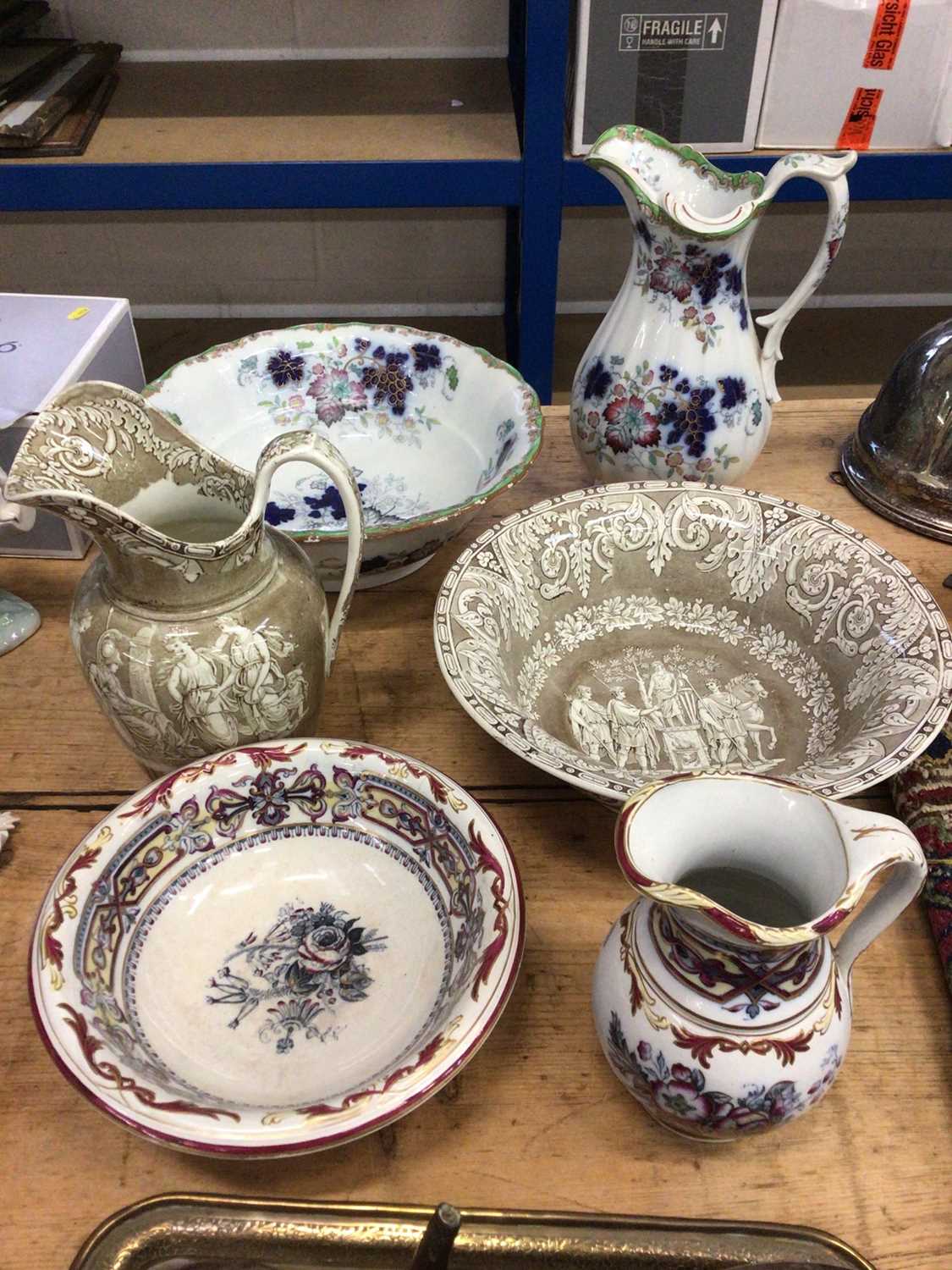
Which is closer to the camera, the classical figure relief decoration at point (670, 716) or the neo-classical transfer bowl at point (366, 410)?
the classical figure relief decoration at point (670, 716)

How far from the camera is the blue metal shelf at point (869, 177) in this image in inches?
54.4

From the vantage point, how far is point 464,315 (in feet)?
7.62

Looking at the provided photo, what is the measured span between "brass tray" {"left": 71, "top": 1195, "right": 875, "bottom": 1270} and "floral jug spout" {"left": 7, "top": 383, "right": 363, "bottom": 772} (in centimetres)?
26

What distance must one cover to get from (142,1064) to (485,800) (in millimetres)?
289

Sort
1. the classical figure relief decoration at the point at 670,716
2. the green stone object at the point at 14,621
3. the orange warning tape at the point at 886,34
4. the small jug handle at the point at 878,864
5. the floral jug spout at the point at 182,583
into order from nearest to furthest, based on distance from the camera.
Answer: the small jug handle at the point at 878,864, the floral jug spout at the point at 182,583, the classical figure relief decoration at the point at 670,716, the green stone object at the point at 14,621, the orange warning tape at the point at 886,34

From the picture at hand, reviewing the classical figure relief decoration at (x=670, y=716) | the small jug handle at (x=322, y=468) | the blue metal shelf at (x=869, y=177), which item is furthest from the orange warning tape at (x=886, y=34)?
the small jug handle at (x=322, y=468)

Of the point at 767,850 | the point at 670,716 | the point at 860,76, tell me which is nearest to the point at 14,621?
the point at 670,716

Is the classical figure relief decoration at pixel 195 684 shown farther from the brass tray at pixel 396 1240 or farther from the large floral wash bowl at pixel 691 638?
the brass tray at pixel 396 1240

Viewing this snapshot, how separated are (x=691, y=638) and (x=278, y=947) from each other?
1.33 ft

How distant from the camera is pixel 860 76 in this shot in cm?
131

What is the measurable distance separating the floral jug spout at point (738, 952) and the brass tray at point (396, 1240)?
0.05m

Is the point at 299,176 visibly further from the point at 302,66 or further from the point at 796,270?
the point at 796,270

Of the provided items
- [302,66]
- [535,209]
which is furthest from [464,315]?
[535,209]

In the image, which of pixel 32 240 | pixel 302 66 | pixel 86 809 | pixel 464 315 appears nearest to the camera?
pixel 86 809
